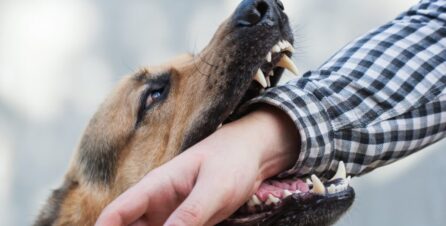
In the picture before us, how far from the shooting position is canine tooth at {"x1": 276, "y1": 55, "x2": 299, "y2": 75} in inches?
102

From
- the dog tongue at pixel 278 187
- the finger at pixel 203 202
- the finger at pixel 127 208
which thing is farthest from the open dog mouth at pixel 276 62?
the finger at pixel 127 208

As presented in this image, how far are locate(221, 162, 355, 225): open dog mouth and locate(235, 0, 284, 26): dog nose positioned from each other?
569mm

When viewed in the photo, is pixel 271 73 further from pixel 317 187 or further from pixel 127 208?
pixel 127 208

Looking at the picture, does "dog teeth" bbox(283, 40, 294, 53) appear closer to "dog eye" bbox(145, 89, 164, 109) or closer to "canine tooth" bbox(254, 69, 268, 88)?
"canine tooth" bbox(254, 69, 268, 88)

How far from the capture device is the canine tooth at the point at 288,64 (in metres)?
2.58

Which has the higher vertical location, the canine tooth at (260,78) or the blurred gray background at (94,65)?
the canine tooth at (260,78)

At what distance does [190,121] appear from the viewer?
2645 millimetres

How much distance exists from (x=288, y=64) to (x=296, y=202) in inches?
20.8

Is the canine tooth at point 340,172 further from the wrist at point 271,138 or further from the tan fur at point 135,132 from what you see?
the tan fur at point 135,132

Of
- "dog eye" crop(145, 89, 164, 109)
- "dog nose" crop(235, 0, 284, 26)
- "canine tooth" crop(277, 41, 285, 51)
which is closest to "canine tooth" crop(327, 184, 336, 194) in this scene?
"canine tooth" crop(277, 41, 285, 51)

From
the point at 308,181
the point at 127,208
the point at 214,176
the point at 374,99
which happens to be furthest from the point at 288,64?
the point at 127,208

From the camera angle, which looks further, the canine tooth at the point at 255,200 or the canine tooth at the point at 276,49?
the canine tooth at the point at 276,49

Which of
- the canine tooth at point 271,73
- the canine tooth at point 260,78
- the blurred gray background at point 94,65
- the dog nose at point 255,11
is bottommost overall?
the blurred gray background at point 94,65

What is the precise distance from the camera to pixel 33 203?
4895mm
